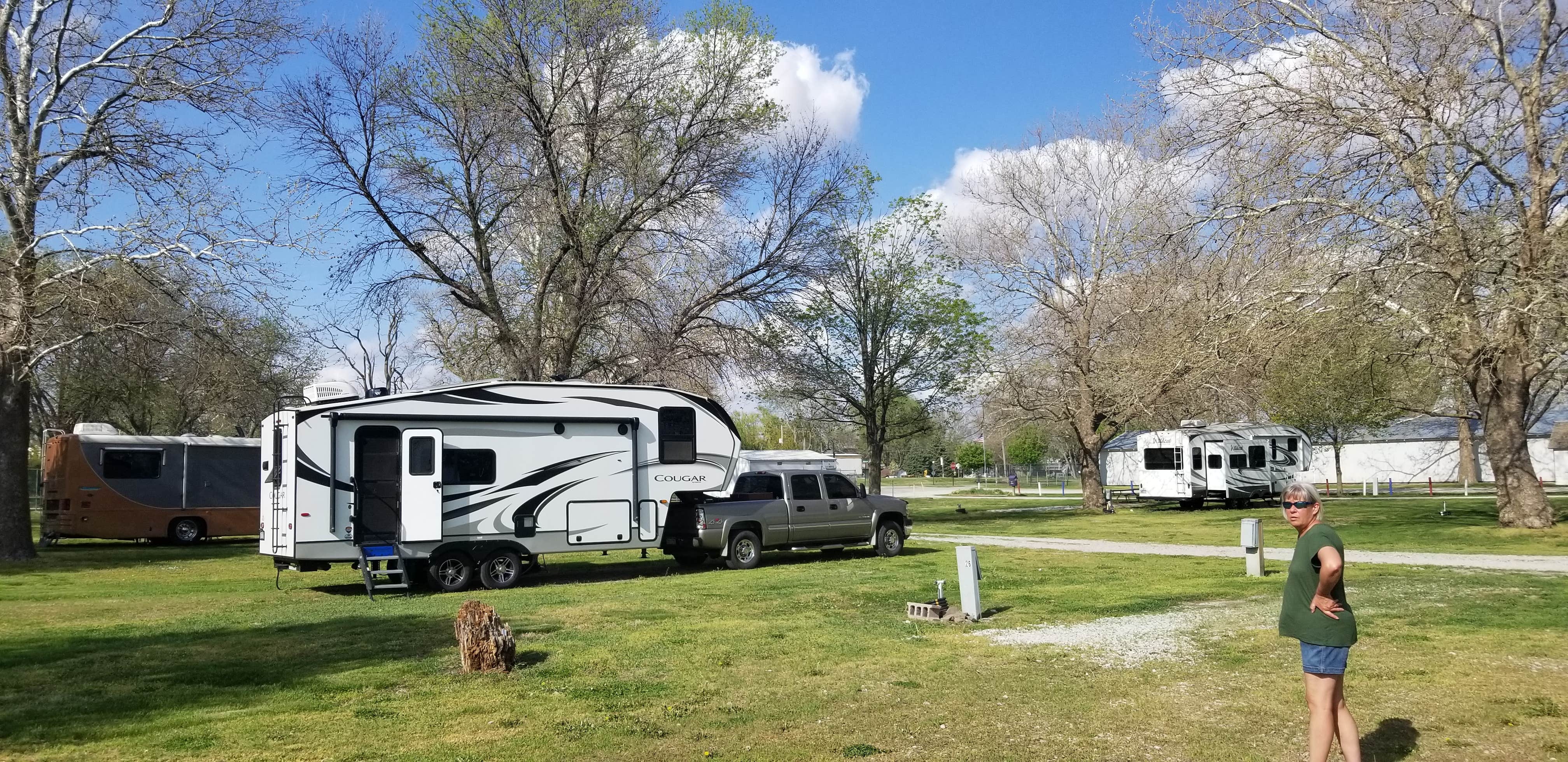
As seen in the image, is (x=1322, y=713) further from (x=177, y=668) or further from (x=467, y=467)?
(x=467, y=467)

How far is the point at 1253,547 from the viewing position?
49.7ft

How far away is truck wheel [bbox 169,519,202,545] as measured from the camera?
26625mm

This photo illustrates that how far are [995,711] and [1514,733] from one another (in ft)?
10.1

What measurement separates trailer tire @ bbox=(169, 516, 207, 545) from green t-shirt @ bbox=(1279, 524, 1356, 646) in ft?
88.9

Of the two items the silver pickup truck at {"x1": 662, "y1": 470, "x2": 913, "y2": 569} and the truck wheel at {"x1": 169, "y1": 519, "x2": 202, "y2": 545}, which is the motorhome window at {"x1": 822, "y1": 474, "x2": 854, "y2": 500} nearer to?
the silver pickup truck at {"x1": 662, "y1": 470, "x2": 913, "y2": 569}

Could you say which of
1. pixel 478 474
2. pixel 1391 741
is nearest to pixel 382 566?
pixel 478 474

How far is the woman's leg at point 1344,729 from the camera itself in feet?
18.3

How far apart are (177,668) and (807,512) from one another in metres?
11.1

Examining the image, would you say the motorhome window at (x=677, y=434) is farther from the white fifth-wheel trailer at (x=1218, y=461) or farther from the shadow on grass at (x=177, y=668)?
the white fifth-wheel trailer at (x=1218, y=461)

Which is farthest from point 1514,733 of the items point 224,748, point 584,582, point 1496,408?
point 1496,408

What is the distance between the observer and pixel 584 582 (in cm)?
1644

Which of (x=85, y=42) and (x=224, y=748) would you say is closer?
(x=224, y=748)

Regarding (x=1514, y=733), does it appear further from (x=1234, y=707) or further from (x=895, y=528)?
(x=895, y=528)

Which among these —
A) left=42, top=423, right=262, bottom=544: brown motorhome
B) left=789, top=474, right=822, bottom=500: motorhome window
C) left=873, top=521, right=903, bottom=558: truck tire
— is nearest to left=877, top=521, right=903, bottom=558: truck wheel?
left=873, top=521, right=903, bottom=558: truck tire
